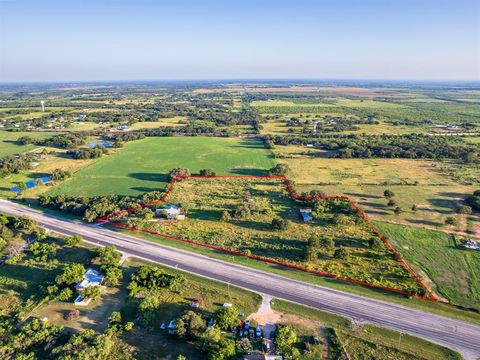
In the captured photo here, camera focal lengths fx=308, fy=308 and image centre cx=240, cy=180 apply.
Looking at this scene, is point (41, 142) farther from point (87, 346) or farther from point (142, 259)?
point (87, 346)

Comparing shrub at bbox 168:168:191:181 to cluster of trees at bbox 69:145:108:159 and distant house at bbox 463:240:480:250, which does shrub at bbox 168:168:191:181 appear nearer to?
cluster of trees at bbox 69:145:108:159

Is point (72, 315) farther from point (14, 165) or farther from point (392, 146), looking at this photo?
point (392, 146)

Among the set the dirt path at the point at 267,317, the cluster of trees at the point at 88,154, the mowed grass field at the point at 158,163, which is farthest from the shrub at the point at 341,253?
the cluster of trees at the point at 88,154

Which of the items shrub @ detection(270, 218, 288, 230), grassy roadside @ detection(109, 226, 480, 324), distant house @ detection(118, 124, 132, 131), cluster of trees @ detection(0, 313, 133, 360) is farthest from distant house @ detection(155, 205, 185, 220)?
distant house @ detection(118, 124, 132, 131)

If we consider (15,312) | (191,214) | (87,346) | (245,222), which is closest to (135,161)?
(191,214)

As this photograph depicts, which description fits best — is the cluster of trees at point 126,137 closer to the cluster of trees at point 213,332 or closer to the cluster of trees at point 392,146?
the cluster of trees at point 392,146
